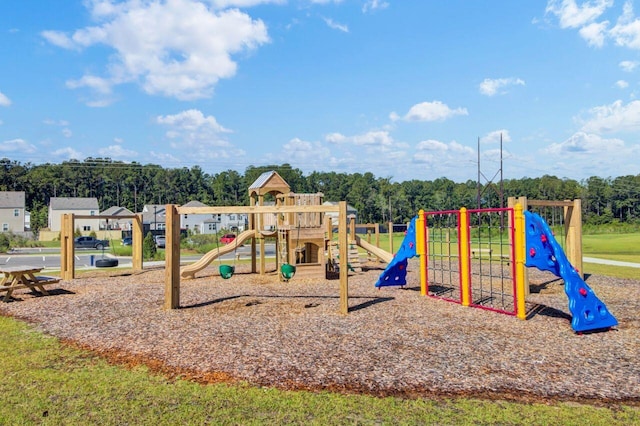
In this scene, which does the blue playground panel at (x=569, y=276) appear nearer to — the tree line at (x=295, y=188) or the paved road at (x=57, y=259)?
the paved road at (x=57, y=259)

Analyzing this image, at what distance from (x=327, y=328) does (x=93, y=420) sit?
443 centimetres

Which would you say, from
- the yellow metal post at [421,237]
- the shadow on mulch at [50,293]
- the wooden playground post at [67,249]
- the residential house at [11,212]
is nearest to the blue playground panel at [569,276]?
the yellow metal post at [421,237]

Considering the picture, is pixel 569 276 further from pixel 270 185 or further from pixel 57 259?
pixel 57 259

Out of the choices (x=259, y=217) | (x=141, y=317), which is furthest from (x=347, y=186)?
(x=141, y=317)

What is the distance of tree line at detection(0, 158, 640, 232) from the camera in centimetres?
9525

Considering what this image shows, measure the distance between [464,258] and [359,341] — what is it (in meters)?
4.29

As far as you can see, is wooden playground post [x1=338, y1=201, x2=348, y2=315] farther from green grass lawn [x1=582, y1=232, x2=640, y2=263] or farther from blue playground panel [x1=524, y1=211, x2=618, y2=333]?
green grass lawn [x1=582, y1=232, x2=640, y2=263]

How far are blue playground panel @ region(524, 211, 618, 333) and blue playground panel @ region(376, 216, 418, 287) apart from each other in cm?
343

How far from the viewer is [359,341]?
7.41 metres

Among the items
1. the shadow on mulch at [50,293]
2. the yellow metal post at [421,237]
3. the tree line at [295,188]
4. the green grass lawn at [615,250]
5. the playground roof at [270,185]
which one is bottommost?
the green grass lawn at [615,250]

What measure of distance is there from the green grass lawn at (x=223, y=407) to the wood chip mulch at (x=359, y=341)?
0.31 m

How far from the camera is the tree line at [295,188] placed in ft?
313

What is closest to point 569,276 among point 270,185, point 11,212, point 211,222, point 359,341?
point 359,341

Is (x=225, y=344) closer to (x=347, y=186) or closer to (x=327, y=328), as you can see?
(x=327, y=328)
